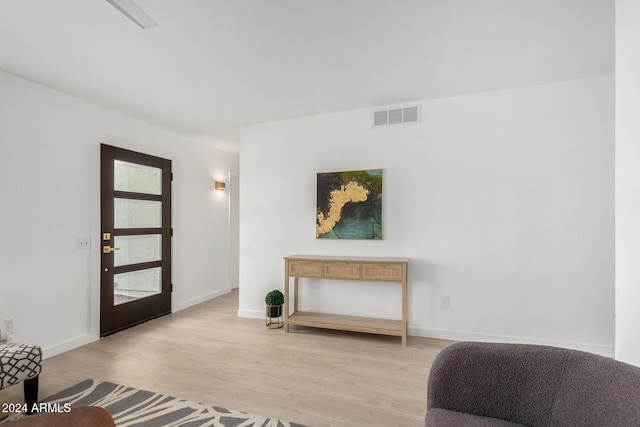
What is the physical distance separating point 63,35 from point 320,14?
1756 millimetres

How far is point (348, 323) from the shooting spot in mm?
3609

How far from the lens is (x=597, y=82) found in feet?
10.1

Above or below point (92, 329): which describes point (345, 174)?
above

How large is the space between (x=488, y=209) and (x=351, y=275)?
1.55 metres

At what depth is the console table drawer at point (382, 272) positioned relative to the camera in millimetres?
3412

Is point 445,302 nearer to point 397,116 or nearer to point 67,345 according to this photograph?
point 397,116

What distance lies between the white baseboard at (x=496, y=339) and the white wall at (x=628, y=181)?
2.12 metres

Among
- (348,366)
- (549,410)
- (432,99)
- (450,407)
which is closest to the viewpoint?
(549,410)

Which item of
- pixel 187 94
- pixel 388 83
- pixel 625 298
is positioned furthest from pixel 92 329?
pixel 625 298

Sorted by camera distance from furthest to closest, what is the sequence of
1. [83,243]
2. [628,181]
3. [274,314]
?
[274,314]
[83,243]
[628,181]

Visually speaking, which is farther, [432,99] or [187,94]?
[432,99]

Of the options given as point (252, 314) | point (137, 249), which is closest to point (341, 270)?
point (252, 314)

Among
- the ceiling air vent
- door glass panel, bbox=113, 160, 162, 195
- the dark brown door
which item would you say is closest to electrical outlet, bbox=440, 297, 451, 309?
the ceiling air vent

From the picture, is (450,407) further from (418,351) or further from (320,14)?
(320,14)
